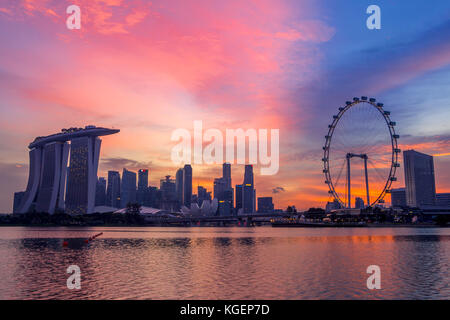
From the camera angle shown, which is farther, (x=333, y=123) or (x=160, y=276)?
(x=333, y=123)

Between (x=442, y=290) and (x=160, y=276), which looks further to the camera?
(x=160, y=276)

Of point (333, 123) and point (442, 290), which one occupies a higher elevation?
point (333, 123)
